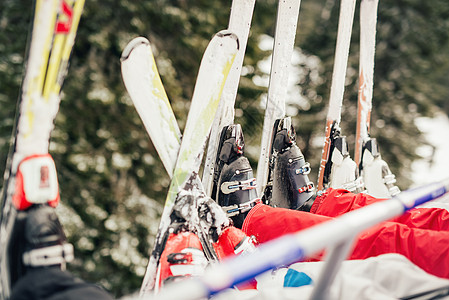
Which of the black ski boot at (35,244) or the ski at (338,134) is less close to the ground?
the ski at (338,134)

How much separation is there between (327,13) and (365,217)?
6.41 metres

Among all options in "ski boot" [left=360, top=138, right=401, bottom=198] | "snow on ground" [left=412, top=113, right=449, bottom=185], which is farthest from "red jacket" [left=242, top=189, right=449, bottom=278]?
"snow on ground" [left=412, top=113, right=449, bottom=185]

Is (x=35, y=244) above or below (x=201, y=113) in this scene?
below

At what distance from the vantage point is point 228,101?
3.49ft

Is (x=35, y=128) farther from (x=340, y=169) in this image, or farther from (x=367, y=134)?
(x=367, y=134)

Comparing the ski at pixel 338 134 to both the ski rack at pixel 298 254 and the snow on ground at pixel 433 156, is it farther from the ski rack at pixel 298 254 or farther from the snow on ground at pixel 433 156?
the snow on ground at pixel 433 156

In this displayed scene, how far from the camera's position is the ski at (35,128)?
0.55 metres

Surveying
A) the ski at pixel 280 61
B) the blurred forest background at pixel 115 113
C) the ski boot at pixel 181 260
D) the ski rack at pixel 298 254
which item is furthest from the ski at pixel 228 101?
the blurred forest background at pixel 115 113

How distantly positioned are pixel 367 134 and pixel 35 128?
123 centimetres

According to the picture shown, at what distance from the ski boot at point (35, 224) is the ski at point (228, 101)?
0.50 metres

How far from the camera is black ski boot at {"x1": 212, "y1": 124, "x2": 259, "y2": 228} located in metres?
0.95

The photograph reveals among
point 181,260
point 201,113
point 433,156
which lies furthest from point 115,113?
point 433,156

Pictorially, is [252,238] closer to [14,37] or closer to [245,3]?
[245,3]

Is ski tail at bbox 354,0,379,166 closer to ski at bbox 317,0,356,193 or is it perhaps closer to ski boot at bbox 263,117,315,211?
ski at bbox 317,0,356,193
